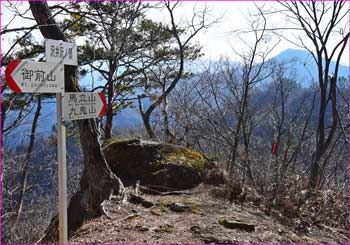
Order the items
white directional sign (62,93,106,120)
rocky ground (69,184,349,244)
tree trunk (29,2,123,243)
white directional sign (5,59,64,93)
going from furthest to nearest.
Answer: tree trunk (29,2,123,243), rocky ground (69,184,349,244), white directional sign (62,93,106,120), white directional sign (5,59,64,93)

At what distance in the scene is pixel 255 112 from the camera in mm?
9805

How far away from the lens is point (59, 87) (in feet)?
8.65

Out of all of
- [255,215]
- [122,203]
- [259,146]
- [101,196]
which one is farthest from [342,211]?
[259,146]

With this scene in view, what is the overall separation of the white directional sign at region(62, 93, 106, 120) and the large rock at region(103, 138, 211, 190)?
2475mm

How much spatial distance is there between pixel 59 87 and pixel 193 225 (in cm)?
207

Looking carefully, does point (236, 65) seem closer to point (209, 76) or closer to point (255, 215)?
point (209, 76)

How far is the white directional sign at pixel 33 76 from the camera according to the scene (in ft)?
7.61

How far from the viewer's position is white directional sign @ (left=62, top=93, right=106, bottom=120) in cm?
274

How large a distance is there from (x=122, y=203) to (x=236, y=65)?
6233mm

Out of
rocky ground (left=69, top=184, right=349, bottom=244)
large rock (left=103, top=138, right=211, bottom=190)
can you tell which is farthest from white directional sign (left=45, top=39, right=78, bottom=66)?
large rock (left=103, top=138, right=211, bottom=190)

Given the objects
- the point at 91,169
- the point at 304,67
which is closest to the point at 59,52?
the point at 91,169

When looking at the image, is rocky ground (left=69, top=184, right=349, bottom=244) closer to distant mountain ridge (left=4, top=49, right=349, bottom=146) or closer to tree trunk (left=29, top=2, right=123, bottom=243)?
tree trunk (left=29, top=2, right=123, bottom=243)

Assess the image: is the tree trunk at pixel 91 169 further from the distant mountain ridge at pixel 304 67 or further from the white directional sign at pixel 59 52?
the distant mountain ridge at pixel 304 67

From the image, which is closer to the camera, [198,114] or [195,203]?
[195,203]
